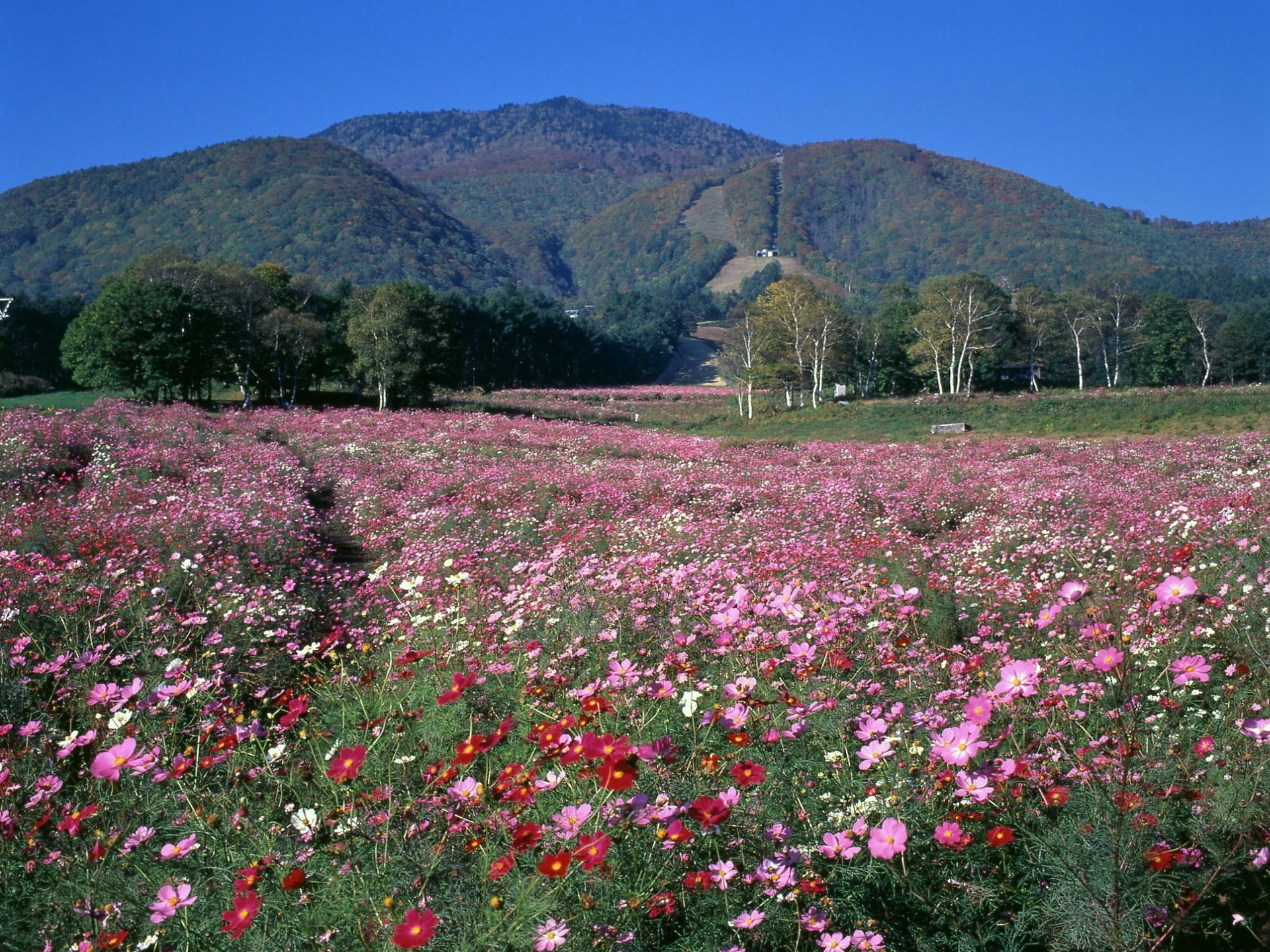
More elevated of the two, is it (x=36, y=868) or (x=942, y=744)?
(x=942, y=744)

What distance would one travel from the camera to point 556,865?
5.24 feet

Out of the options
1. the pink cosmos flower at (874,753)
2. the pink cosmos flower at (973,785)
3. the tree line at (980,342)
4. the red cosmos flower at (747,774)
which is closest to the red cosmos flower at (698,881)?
the red cosmos flower at (747,774)

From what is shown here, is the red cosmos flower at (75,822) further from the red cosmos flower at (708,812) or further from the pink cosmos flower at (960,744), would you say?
the pink cosmos flower at (960,744)

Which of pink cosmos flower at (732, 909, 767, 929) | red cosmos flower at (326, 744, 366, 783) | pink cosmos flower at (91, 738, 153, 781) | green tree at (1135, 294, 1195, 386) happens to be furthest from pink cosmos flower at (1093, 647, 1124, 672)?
green tree at (1135, 294, 1195, 386)

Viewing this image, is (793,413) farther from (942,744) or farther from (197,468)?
(942,744)

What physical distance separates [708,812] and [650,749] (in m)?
0.22

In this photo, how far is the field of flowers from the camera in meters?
1.91

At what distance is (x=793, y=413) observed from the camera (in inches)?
1598

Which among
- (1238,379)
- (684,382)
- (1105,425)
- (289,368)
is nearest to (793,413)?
(1105,425)

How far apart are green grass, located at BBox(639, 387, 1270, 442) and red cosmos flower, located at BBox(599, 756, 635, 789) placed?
1014 inches

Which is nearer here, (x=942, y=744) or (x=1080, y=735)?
(x=942, y=744)

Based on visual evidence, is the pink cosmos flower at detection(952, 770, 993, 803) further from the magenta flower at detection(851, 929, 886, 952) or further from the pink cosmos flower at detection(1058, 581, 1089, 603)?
the pink cosmos flower at detection(1058, 581, 1089, 603)

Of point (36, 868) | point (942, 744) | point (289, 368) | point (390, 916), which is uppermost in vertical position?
point (289, 368)

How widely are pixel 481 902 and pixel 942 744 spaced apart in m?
1.26
